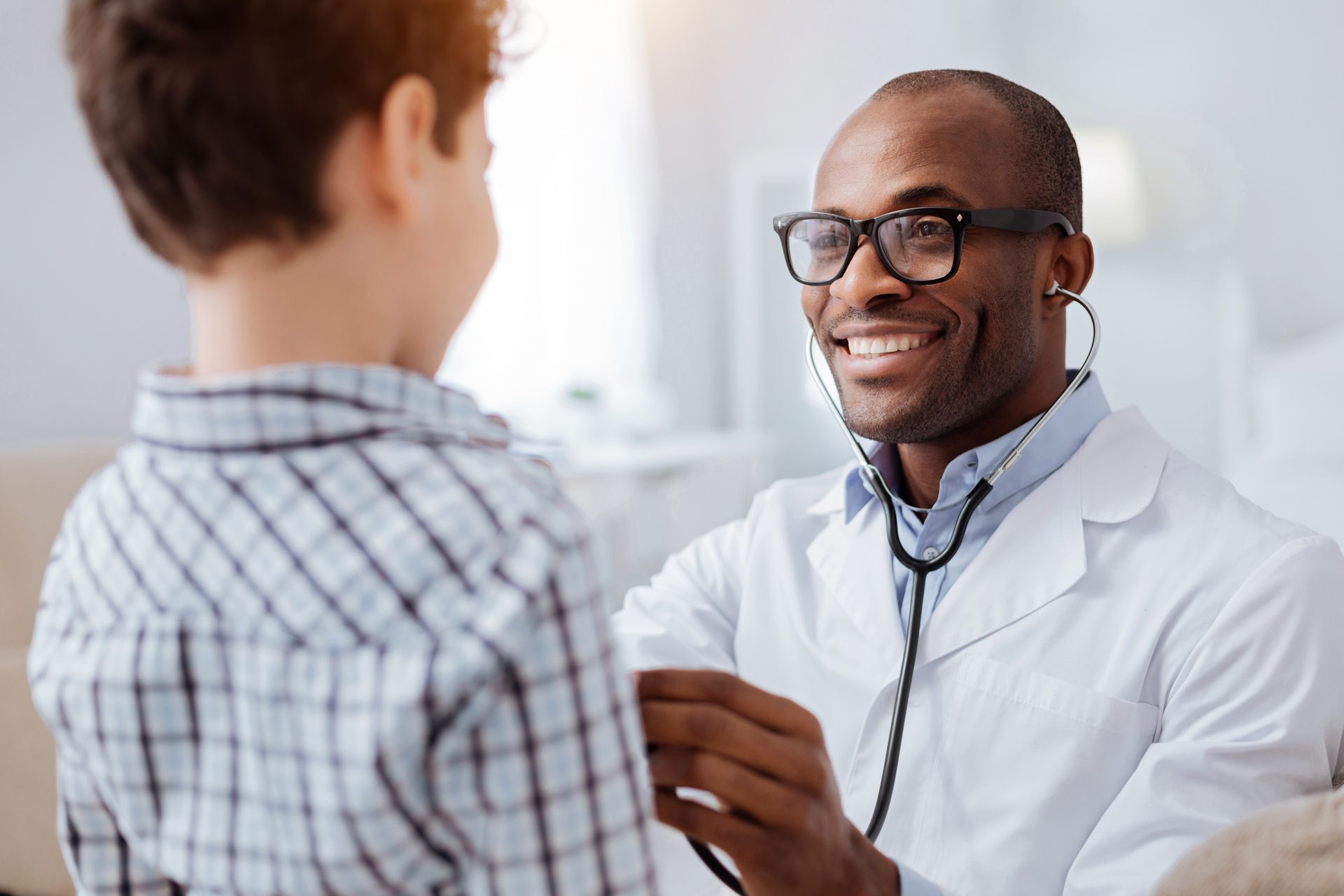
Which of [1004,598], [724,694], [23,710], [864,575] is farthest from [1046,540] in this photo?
[23,710]

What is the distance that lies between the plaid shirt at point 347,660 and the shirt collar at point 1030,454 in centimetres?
71

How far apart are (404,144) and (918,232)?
715mm

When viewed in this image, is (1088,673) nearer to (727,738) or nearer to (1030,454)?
(1030,454)

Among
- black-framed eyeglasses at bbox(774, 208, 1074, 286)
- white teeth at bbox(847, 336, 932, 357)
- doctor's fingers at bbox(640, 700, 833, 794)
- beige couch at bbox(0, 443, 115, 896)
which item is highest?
black-framed eyeglasses at bbox(774, 208, 1074, 286)

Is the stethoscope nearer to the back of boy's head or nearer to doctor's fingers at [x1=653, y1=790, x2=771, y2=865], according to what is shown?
doctor's fingers at [x1=653, y1=790, x2=771, y2=865]

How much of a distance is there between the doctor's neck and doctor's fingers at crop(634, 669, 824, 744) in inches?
20.4

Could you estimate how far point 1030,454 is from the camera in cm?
114

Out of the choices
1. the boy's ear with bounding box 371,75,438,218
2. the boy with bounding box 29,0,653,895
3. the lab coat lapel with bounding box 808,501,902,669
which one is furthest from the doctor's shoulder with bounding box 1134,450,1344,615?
the boy's ear with bounding box 371,75,438,218

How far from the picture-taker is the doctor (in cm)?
92

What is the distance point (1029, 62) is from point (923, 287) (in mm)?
3114

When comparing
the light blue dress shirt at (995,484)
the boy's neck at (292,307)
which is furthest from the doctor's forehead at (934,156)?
the boy's neck at (292,307)

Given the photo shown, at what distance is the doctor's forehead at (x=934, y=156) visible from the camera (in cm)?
111

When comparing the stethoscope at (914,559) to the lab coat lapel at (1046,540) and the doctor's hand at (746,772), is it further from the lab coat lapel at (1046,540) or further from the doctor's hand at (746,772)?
the doctor's hand at (746,772)

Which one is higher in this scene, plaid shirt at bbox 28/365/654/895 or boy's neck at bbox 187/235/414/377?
boy's neck at bbox 187/235/414/377
